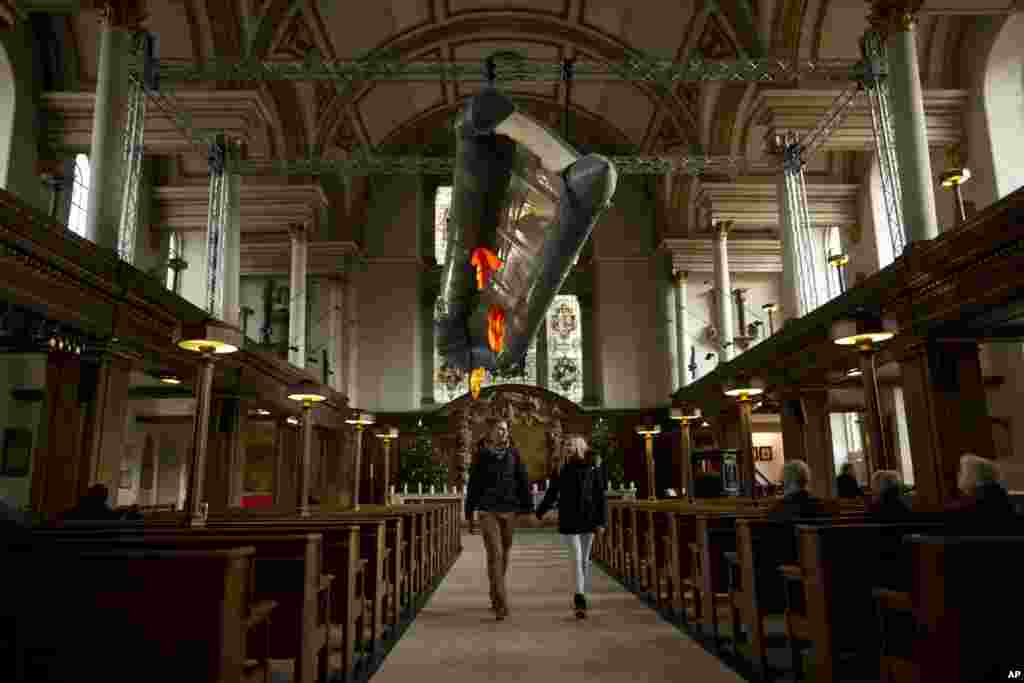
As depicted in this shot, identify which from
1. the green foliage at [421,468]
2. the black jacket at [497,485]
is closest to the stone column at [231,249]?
the black jacket at [497,485]

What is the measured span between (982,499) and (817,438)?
8881mm

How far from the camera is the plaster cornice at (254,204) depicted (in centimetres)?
1551

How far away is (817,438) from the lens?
11.5 m

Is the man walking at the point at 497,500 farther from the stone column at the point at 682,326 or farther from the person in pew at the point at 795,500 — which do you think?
the stone column at the point at 682,326

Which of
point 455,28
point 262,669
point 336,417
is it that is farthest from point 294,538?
point 455,28

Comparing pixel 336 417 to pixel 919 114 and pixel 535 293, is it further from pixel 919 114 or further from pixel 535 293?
pixel 919 114

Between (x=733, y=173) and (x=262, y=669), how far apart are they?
43.2ft

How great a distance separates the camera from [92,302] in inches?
283

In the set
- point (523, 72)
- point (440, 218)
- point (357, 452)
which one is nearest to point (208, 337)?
point (357, 452)

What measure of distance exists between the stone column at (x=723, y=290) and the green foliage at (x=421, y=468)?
8219 millimetres

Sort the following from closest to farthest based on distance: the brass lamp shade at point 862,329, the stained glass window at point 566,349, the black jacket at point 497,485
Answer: the brass lamp shade at point 862,329
the black jacket at point 497,485
the stained glass window at point 566,349

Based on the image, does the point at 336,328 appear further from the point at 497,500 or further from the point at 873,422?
the point at 873,422

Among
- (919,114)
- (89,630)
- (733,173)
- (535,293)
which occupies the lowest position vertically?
(89,630)

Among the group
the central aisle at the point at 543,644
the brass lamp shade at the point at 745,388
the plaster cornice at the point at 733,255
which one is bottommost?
the central aisle at the point at 543,644
